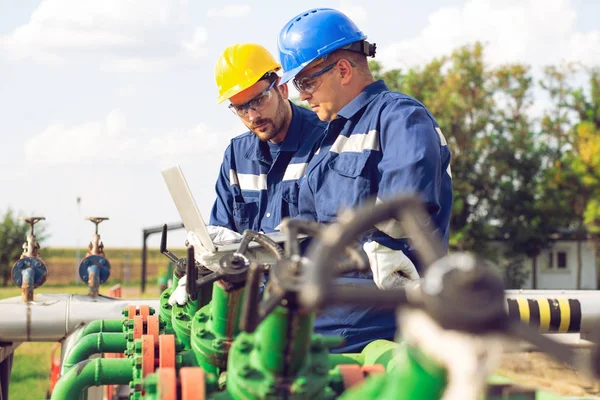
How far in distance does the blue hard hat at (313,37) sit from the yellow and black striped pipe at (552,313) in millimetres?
1860

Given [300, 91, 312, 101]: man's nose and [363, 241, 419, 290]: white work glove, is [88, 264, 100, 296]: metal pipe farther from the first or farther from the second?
[363, 241, 419, 290]: white work glove

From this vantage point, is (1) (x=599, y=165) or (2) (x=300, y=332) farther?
(1) (x=599, y=165)

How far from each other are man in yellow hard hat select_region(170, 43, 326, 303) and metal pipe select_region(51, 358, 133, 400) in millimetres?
991

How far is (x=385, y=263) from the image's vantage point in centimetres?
248

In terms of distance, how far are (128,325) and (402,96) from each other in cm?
136

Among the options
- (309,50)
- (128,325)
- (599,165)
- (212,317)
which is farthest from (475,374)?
(599,165)

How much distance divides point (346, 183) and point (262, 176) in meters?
0.98

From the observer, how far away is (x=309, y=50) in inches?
116

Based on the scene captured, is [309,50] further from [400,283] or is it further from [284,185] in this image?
[400,283]

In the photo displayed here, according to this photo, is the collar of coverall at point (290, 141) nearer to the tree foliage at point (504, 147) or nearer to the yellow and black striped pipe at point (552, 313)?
the yellow and black striped pipe at point (552, 313)

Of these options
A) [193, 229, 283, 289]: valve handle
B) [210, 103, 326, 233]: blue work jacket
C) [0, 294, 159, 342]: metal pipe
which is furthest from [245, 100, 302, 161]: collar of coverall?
[0, 294, 159, 342]: metal pipe

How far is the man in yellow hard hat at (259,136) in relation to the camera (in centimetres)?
357

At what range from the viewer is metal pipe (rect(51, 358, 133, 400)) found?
2.50 meters

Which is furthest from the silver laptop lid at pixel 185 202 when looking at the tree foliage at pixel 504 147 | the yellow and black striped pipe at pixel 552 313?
the tree foliage at pixel 504 147
